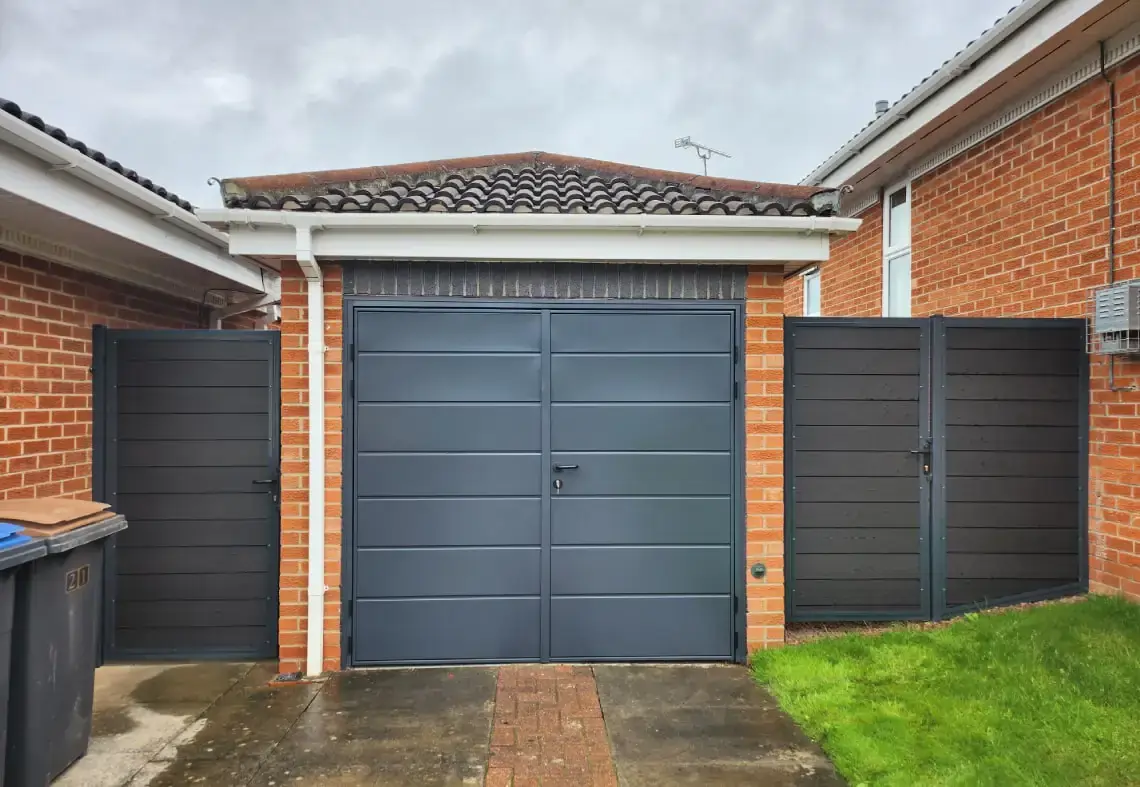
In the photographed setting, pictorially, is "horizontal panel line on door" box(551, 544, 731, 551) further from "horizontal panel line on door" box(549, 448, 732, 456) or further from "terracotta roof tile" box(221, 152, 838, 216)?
"terracotta roof tile" box(221, 152, 838, 216)

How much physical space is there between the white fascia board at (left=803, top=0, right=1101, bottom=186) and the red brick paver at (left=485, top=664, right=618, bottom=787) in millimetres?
5620

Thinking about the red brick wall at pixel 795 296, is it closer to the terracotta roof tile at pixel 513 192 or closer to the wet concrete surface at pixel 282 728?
the terracotta roof tile at pixel 513 192

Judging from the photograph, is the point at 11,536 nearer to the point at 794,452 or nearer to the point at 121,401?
the point at 121,401

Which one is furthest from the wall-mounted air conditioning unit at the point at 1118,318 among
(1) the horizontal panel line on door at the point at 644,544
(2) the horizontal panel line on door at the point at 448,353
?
(2) the horizontal panel line on door at the point at 448,353

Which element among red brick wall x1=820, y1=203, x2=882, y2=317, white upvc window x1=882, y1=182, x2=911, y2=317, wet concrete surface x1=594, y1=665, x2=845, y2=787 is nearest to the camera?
wet concrete surface x1=594, y1=665, x2=845, y2=787

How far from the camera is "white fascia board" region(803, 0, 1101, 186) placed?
444cm

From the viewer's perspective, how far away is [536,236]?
4.12 m

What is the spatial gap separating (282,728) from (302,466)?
1.61 m

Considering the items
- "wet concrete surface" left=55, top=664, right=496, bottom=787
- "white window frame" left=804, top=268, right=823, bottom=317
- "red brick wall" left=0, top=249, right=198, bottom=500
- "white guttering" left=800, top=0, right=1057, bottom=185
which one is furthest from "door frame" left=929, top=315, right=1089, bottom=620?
"red brick wall" left=0, top=249, right=198, bottom=500

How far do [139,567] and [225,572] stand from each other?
0.61 metres

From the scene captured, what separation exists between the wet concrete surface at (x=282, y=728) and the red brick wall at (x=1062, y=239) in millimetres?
4670

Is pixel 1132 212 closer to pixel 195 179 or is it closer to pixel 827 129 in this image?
pixel 827 129

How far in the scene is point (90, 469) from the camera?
4.48m

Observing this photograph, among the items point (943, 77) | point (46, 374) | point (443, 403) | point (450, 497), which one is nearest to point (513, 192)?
point (443, 403)
